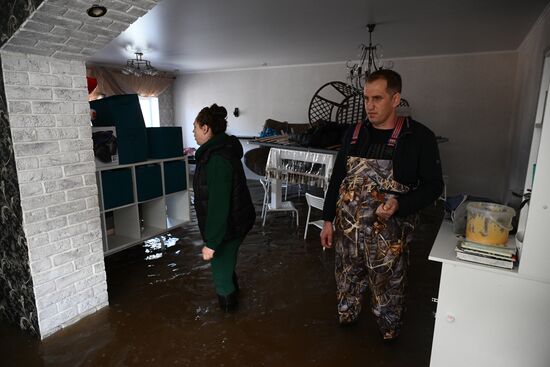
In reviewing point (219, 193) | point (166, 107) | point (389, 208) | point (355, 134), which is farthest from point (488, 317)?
point (166, 107)

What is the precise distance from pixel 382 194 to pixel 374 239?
0.76ft

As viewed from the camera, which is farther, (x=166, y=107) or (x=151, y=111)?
(x=166, y=107)

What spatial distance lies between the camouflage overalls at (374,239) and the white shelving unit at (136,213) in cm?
182

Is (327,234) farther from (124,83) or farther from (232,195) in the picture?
(124,83)

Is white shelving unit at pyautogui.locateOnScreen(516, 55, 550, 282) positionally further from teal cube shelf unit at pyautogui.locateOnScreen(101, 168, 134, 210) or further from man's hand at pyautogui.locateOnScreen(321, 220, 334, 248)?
teal cube shelf unit at pyautogui.locateOnScreen(101, 168, 134, 210)

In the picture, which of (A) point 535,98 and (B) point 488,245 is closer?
(B) point 488,245

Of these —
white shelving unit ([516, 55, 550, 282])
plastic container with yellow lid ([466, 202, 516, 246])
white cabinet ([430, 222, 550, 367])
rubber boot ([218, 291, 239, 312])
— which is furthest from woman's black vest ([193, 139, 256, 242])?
Result: white shelving unit ([516, 55, 550, 282])

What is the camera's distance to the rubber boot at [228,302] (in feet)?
7.45

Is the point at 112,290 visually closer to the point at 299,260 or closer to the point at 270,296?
the point at 270,296

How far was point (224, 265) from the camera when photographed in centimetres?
221

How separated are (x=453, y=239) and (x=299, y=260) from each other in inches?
71.1

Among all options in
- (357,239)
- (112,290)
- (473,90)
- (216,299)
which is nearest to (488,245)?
(357,239)

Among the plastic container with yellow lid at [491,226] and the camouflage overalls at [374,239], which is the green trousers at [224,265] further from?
the plastic container with yellow lid at [491,226]

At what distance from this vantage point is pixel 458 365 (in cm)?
134
